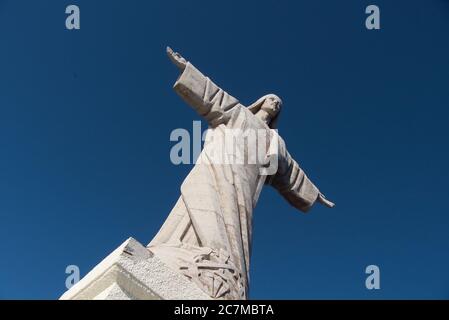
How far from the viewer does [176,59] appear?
877 cm

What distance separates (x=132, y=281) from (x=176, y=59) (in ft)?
18.7

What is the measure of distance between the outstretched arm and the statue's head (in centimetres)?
110

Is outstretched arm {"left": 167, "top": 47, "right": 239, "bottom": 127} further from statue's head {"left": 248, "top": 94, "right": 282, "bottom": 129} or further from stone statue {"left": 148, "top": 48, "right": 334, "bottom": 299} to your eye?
statue's head {"left": 248, "top": 94, "right": 282, "bottom": 129}

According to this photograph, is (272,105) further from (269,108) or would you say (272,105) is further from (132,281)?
(132,281)

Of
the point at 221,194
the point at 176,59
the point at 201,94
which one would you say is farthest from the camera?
the point at 201,94

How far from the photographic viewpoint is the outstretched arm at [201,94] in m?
8.79

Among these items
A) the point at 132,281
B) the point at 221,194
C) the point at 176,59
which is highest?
the point at 176,59

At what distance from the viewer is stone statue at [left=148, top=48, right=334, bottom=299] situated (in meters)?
6.49

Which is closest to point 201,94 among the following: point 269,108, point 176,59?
point 176,59

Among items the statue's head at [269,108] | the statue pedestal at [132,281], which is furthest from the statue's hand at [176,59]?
the statue pedestal at [132,281]

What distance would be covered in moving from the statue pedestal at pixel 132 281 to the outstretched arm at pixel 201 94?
5246 millimetres

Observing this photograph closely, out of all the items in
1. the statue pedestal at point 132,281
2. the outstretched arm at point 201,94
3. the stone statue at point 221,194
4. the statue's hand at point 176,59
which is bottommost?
the statue pedestal at point 132,281

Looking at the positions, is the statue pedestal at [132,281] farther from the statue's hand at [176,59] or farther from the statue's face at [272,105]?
the statue's face at [272,105]
